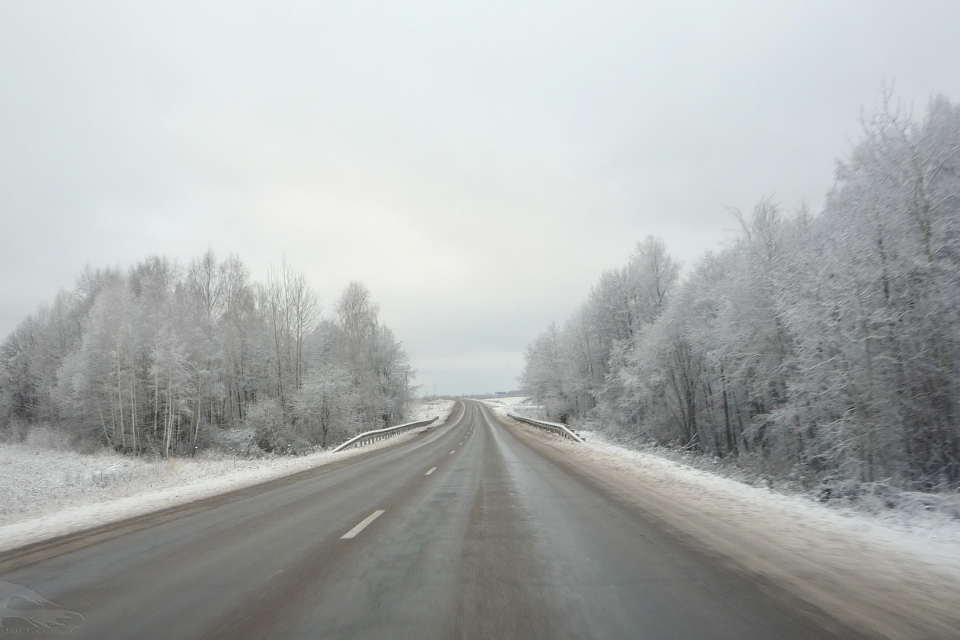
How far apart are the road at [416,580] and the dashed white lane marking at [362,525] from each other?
0.03 m

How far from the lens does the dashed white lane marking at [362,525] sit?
6.88m

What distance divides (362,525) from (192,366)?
3563cm

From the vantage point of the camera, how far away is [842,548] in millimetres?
5789

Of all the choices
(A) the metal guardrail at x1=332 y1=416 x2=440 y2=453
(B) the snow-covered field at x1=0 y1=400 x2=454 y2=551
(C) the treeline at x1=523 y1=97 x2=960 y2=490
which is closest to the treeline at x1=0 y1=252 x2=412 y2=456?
(A) the metal guardrail at x1=332 y1=416 x2=440 y2=453

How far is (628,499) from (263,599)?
23.4ft

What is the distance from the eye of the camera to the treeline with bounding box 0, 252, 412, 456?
3566 centimetres

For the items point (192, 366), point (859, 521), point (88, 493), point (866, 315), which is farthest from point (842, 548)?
point (192, 366)

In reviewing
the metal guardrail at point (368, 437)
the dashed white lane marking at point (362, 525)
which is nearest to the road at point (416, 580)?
the dashed white lane marking at point (362, 525)

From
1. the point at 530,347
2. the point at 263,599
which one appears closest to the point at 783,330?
the point at 263,599

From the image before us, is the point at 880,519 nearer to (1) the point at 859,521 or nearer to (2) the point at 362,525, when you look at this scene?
(1) the point at 859,521

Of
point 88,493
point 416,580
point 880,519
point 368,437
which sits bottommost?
point 368,437

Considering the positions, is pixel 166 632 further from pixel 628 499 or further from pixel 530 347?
pixel 530 347

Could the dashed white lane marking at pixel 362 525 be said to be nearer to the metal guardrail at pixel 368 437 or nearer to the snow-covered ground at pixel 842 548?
the snow-covered ground at pixel 842 548

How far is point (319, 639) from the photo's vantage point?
3545 millimetres
